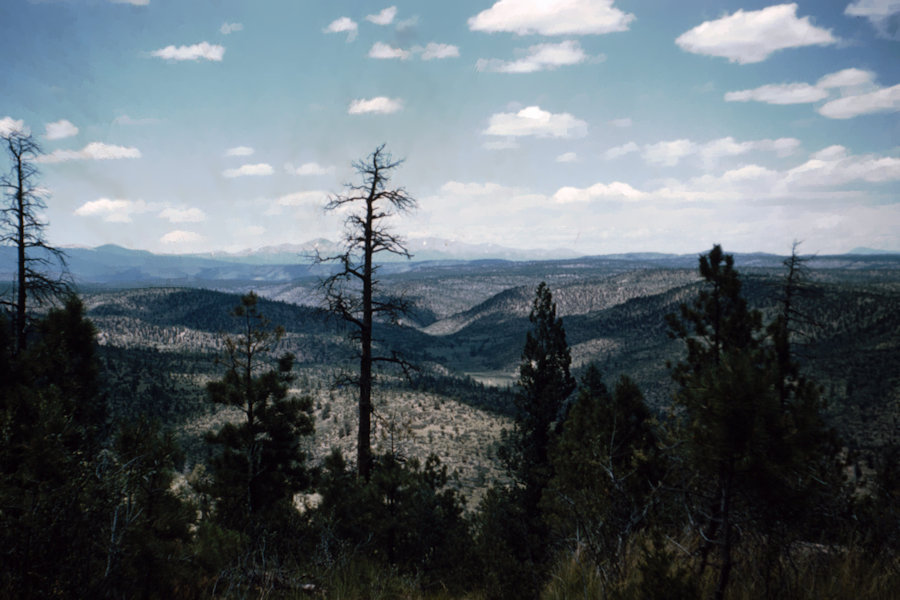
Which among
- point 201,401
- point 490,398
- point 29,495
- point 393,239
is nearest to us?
point 29,495

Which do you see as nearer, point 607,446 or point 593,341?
point 607,446

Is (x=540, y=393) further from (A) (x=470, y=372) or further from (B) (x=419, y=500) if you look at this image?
(A) (x=470, y=372)

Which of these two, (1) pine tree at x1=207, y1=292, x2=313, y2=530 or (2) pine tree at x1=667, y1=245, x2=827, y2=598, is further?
(1) pine tree at x1=207, y1=292, x2=313, y2=530

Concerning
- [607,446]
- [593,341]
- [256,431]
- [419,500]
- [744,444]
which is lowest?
[593,341]

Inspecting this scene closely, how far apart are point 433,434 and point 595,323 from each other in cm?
11480

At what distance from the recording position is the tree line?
2.81 metres

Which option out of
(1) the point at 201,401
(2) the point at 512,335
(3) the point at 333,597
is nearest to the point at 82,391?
(3) the point at 333,597

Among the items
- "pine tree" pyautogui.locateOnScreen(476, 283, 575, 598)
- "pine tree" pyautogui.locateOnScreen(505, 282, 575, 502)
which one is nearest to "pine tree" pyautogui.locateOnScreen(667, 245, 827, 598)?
"pine tree" pyautogui.locateOnScreen(476, 283, 575, 598)

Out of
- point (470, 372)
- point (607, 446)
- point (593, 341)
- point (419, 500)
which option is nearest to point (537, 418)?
point (419, 500)

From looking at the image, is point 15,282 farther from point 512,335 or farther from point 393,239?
point 512,335

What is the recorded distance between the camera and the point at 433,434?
43812mm

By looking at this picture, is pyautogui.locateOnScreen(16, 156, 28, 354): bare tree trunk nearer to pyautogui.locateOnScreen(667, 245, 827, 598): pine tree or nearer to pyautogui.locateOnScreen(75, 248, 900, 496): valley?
pyautogui.locateOnScreen(75, 248, 900, 496): valley

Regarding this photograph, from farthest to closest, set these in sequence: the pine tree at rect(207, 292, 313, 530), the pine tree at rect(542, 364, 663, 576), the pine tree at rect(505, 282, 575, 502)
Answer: the pine tree at rect(505, 282, 575, 502) < the pine tree at rect(207, 292, 313, 530) < the pine tree at rect(542, 364, 663, 576)

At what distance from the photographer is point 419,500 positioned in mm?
10734
